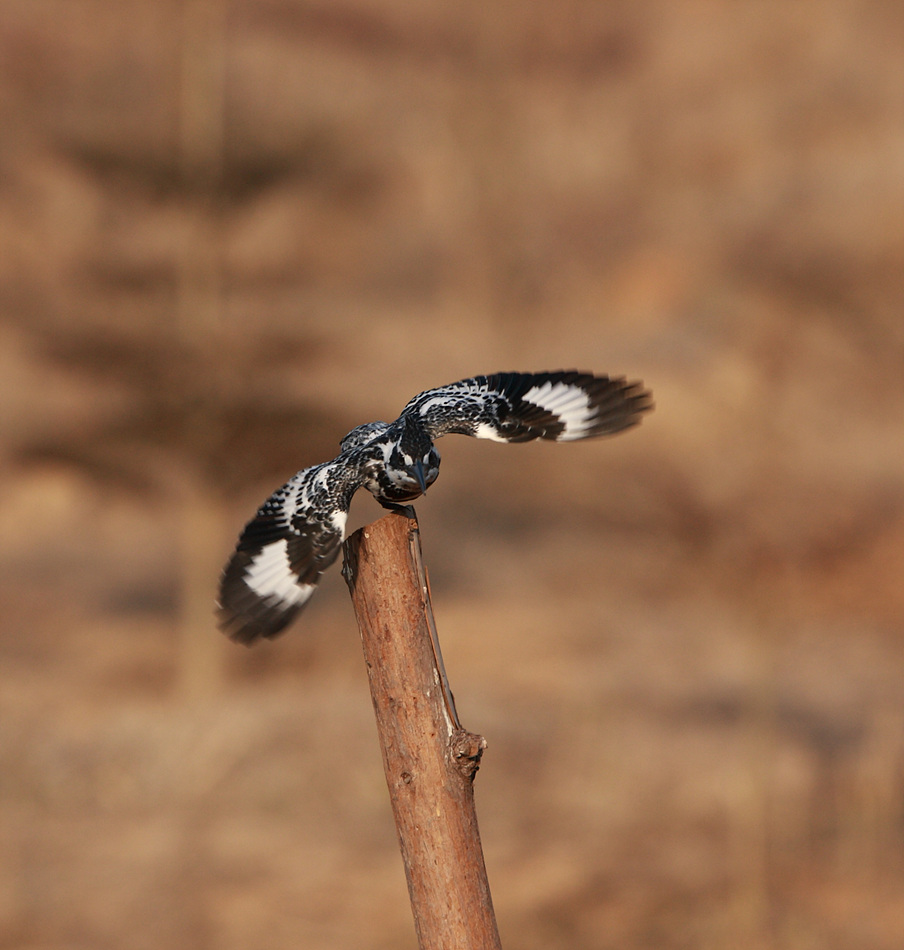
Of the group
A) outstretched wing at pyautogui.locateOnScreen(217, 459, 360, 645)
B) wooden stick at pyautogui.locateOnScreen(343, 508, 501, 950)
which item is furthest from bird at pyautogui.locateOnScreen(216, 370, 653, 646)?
wooden stick at pyautogui.locateOnScreen(343, 508, 501, 950)

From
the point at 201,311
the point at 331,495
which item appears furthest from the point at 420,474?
the point at 201,311

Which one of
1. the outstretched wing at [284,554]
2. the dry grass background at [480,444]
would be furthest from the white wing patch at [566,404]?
the dry grass background at [480,444]

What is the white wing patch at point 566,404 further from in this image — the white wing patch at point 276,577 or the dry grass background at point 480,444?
the dry grass background at point 480,444

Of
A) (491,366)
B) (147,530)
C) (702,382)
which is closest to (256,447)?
(147,530)

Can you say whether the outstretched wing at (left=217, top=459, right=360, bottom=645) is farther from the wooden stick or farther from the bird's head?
the wooden stick

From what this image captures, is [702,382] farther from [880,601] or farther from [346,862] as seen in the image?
[346,862]

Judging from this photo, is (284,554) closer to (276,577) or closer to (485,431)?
(276,577)
